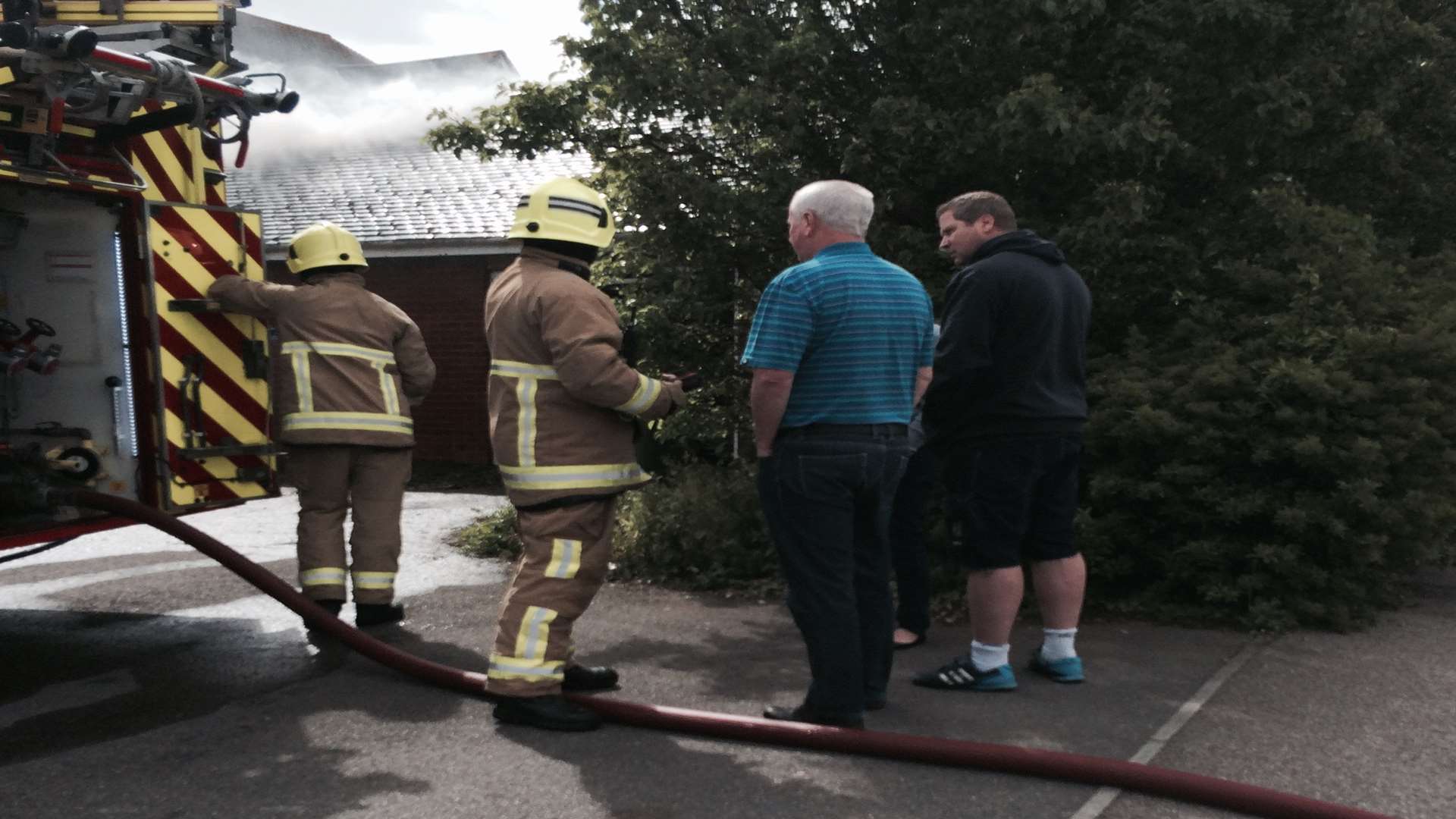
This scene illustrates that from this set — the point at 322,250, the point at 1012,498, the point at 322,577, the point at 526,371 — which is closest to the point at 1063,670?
the point at 1012,498

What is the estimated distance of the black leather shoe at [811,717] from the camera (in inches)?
165

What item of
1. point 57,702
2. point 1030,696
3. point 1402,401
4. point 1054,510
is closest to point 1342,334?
point 1402,401

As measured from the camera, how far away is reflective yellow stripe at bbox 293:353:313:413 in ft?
18.7

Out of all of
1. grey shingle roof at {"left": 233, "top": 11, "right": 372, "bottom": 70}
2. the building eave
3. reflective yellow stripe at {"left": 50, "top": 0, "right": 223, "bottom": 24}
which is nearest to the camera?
reflective yellow stripe at {"left": 50, "top": 0, "right": 223, "bottom": 24}

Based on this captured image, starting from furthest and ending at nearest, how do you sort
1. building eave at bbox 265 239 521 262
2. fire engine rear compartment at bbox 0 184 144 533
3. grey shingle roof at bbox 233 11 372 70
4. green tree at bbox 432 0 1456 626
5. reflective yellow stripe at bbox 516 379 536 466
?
grey shingle roof at bbox 233 11 372 70
building eave at bbox 265 239 521 262
green tree at bbox 432 0 1456 626
fire engine rear compartment at bbox 0 184 144 533
reflective yellow stripe at bbox 516 379 536 466

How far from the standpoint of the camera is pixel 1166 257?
267 inches

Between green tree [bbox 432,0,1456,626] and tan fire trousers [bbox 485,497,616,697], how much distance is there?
2.72m

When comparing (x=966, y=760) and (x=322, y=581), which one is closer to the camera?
(x=966, y=760)

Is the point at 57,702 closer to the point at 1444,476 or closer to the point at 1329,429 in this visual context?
the point at 1329,429

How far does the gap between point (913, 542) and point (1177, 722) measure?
1.43 metres

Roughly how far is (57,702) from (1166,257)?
17.7 feet

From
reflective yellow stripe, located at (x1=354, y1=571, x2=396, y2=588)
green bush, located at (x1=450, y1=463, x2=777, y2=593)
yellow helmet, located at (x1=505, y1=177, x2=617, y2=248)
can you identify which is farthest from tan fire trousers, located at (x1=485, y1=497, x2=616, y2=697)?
green bush, located at (x1=450, y1=463, x2=777, y2=593)

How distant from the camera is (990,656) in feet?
15.8

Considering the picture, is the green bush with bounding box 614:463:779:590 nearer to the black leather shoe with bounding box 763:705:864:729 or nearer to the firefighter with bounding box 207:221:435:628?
the firefighter with bounding box 207:221:435:628
